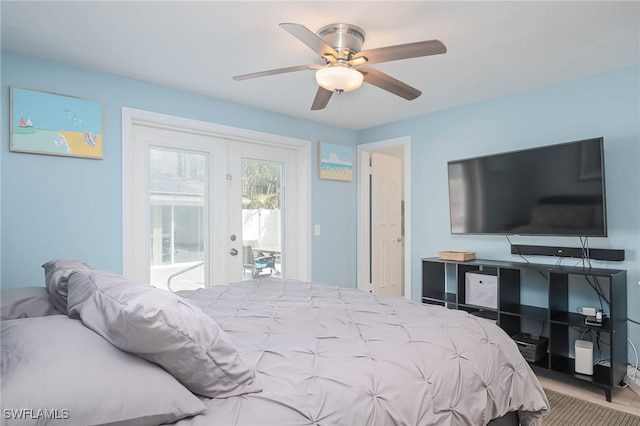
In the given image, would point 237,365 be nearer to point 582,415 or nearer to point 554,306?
point 582,415

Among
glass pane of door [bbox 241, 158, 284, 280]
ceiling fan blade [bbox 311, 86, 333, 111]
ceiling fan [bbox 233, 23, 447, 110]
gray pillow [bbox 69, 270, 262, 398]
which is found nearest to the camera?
gray pillow [bbox 69, 270, 262, 398]

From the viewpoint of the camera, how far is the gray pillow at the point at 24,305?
1.63 metres

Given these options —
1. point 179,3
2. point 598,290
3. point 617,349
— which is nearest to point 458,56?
point 179,3

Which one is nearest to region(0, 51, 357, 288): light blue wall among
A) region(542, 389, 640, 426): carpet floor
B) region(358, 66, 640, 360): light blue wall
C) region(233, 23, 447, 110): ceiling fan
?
region(233, 23, 447, 110): ceiling fan

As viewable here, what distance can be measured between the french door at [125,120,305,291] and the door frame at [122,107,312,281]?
0.14 ft

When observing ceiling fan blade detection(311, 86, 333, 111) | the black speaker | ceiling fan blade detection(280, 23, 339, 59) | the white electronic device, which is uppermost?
ceiling fan blade detection(280, 23, 339, 59)

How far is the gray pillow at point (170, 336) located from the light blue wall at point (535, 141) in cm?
300

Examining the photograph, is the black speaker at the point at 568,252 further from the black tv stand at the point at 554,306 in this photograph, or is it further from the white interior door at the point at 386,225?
the white interior door at the point at 386,225

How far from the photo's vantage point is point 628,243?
2789 mm

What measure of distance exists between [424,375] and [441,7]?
1.80 metres

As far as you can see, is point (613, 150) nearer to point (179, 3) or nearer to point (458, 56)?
point (458, 56)

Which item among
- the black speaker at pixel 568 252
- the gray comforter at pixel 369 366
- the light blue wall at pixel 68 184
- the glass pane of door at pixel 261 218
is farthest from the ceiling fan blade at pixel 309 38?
the black speaker at pixel 568 252

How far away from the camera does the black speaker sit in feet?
9.18

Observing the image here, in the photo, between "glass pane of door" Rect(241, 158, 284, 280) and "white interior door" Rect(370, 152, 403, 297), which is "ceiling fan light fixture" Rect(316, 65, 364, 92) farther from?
"white interior door" Rect(370, 152, 403, 297)
